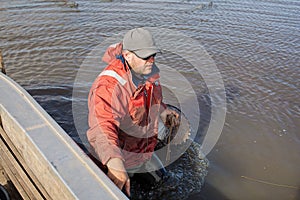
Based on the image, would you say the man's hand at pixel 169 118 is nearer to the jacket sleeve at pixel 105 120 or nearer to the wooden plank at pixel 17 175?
the jacket sleeve at pixel 105 120

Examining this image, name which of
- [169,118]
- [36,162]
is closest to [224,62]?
[169,118]

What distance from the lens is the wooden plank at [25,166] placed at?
309 centimetres

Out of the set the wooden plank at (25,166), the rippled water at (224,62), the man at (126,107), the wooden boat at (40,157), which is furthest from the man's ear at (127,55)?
the rippled water at (224,62)

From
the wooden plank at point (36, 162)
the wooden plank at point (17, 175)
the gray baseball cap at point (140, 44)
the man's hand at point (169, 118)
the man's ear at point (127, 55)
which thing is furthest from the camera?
the man's hand at point (169, 118)

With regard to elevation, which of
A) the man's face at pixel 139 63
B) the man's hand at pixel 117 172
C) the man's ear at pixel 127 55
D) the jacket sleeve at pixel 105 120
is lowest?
the man's hand at pixel 117 172

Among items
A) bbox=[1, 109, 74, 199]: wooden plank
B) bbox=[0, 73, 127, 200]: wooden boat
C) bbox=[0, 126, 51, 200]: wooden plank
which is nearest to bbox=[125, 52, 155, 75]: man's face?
bbox=[0, 73, 127, 200]: wooden boat

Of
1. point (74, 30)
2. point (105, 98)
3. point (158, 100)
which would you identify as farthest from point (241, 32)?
point (105, 98)

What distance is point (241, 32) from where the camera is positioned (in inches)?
405

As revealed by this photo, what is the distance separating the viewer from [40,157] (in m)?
2.85

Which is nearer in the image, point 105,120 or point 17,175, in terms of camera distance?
point 105,120

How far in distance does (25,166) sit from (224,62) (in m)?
6.26

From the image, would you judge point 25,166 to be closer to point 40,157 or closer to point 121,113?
point 40,157

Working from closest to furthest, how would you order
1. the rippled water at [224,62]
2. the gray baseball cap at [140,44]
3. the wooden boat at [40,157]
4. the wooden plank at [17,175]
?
the wooden boat at [40,157]
the gray baseball cap at [140,44]
the wooden plank at [17,175]
the rippled water at [224,62]

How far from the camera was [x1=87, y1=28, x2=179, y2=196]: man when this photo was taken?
2697 mm
